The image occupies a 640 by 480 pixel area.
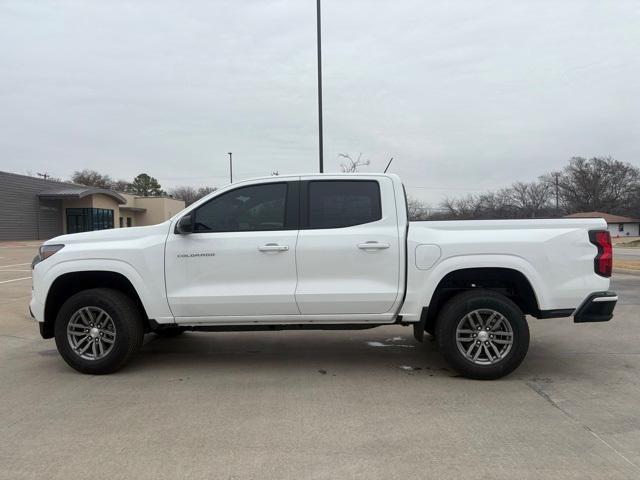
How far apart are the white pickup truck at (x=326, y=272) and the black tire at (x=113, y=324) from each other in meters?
0.01

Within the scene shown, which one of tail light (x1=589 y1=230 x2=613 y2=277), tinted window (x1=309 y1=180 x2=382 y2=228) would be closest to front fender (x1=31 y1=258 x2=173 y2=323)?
tinted window (x1=309 y1=180 x2=382 y2=228)

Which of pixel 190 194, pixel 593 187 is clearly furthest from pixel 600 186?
pixel 190 194

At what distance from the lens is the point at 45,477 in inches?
125

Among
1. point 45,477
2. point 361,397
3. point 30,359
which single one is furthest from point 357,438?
point 30,359

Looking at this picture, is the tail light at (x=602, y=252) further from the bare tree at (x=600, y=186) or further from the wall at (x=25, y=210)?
the bare tree at (x=600, y=186)

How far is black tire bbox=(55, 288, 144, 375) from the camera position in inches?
199

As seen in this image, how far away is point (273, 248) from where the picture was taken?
493 centimetres

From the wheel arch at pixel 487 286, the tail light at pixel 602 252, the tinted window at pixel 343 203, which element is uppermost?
the tinted window at pixel 343 203

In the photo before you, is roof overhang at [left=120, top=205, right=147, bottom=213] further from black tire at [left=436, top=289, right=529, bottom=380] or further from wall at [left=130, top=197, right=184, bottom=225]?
black tire at [left=436, top=289, right=529, bottom=380]

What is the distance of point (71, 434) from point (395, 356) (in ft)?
11.3

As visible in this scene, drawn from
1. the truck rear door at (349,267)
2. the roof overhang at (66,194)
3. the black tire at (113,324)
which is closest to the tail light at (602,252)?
the truck rear door at (349,267)

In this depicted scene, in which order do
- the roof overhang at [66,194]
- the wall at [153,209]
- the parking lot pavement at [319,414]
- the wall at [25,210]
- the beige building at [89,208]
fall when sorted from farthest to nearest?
the wall at [153,209] < the beige building at [89,208] < the roof overhang at [66,194] < the wall at [25,210] < the parking lot pavement at [319,414]

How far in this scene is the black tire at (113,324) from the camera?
5.06 metres

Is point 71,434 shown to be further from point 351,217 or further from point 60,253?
point 351,217
